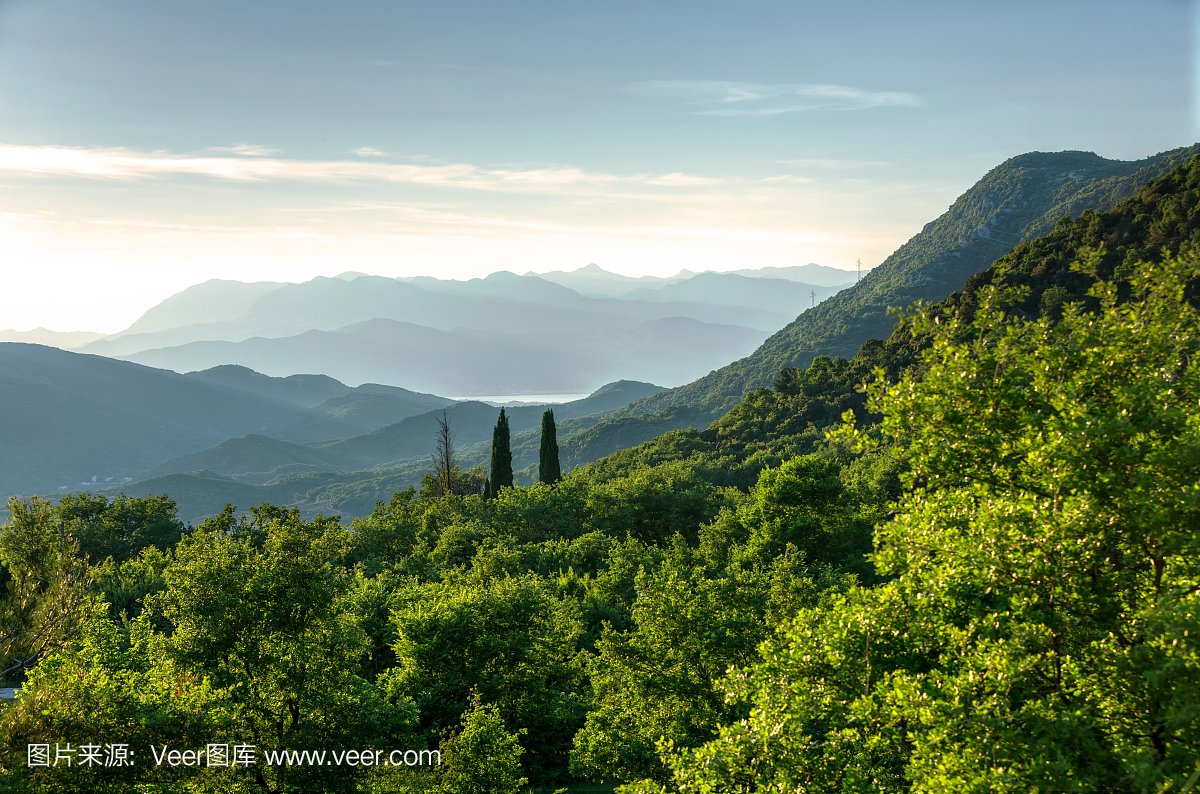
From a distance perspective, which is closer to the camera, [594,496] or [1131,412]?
[1131,412]

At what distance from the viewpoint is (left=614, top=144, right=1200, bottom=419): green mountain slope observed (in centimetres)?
13838

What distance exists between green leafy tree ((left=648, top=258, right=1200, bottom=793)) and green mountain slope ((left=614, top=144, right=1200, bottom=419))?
12790 centimetres

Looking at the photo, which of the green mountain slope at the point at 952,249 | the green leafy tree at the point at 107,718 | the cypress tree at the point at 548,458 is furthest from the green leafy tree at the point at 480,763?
the green mountain slope at the point at 952,249

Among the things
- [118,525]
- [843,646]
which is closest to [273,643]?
[843,646]

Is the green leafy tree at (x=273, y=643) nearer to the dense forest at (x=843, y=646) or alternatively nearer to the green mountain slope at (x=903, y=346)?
the dense forest at (x=843, y=646)

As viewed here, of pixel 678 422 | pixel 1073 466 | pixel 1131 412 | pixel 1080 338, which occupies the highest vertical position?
pixel 1080 338

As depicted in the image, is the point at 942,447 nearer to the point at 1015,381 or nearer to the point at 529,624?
the point at 1015,381

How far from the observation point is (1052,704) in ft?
26.2

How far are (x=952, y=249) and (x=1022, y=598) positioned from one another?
174m

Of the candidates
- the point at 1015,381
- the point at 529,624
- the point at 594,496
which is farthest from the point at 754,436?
the point at 1015,381

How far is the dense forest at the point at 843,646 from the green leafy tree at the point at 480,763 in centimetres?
6

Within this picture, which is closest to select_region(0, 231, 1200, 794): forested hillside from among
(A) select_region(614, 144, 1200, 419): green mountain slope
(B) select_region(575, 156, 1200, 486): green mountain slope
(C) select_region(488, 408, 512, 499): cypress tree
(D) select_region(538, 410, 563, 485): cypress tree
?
(B) select_region(575, 156, 1200, 486): green mountain slope

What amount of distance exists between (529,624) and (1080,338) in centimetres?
2091

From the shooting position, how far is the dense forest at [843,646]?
8.08 metres
